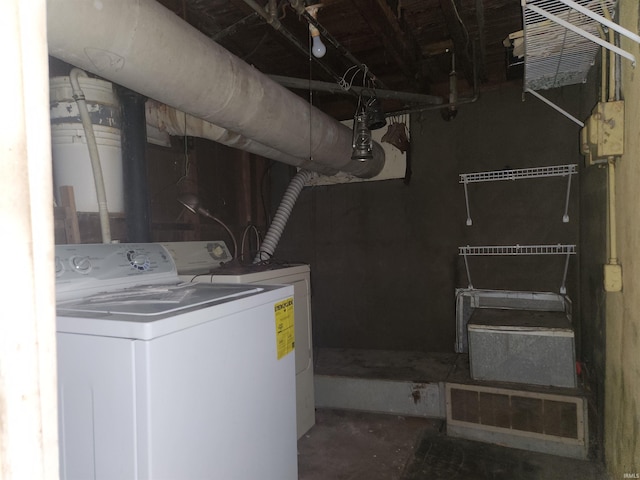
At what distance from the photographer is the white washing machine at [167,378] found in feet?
3.01

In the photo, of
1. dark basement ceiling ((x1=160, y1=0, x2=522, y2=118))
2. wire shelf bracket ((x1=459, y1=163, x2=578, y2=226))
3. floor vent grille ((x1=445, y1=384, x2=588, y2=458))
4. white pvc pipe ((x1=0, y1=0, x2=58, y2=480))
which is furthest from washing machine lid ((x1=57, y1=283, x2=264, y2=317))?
wire shelf bracket ((x1=459, y1=163, x2=578, y2=226))

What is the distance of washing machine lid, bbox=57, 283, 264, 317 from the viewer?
1042 millimetres

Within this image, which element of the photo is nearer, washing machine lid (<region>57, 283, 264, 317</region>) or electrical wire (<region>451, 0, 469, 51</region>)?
washing machine lid (<region>57, 283, 264, 317</region>)

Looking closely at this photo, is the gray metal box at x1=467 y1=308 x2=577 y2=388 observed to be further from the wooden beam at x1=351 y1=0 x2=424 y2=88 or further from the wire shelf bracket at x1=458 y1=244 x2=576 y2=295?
the wooden beam at x1=351 y1=0 x2=424 y2=88

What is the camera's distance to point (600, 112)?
153 cm

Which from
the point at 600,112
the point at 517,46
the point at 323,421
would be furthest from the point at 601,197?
the point at 323,421

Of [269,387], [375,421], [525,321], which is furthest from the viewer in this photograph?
[375,421]

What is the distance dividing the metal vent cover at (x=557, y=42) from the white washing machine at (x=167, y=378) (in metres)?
1.40

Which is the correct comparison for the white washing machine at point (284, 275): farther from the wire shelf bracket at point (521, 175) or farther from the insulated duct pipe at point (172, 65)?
the wire shelf bracket at point (521, 175)

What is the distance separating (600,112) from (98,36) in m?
1.72

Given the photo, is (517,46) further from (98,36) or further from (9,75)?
(9,75)

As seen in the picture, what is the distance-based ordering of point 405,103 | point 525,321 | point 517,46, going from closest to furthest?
point 517,46 → point 525,321 → point 405,103

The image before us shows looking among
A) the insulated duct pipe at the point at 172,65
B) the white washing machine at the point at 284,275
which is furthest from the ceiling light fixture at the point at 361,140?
the white washing machine at the point at 284,275

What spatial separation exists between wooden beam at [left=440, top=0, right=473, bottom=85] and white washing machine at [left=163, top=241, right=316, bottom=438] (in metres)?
1.60
